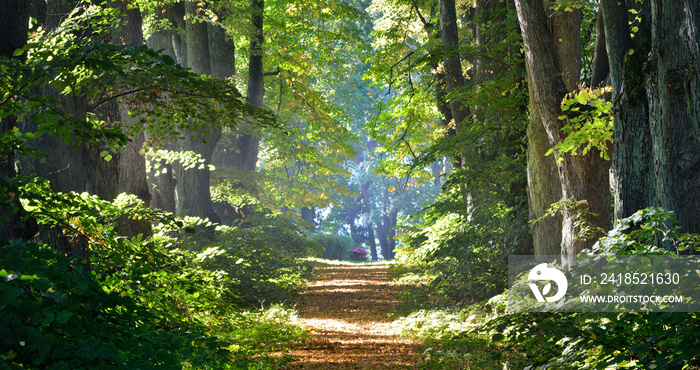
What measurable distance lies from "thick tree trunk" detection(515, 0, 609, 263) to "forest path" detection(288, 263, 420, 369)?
9.47ft

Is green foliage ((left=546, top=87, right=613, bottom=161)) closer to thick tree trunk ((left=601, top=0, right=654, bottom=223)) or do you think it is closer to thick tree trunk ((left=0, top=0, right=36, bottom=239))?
thick tree trunk ((left=601, top=0, right=654, bottom=223))

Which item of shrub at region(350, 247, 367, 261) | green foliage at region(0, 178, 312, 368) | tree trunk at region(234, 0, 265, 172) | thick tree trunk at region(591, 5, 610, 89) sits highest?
tree trunk at region(234, 0, 265, 172)

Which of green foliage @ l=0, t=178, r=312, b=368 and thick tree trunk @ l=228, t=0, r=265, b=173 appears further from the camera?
thick tree trunk @ l=228, t=0, r=265, b=173

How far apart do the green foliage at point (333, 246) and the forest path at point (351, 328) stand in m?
19.2

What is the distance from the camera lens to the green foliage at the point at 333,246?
3669cm

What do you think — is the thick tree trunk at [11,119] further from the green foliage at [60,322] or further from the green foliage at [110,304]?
the green foliage at [60,322]

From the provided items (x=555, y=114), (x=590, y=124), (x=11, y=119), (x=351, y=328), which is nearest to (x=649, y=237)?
(x=590, y=124)

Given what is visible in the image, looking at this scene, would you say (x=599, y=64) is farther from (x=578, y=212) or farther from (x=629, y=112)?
(x=578, y=212)

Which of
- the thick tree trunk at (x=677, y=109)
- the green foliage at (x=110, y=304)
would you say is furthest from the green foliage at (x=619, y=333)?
the green foliage at (x=110, y=304)

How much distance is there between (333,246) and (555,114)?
31.7 metres

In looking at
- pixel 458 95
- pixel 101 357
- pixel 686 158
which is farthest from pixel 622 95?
pixel 101 357

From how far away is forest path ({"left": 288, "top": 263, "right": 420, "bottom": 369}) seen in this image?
22.9 feet

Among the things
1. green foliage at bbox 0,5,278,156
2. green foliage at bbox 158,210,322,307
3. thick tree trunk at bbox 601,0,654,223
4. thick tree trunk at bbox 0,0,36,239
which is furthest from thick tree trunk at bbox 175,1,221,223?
thick tree trunk at bbox 601,0,654,223

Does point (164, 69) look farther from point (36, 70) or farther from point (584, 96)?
point (584, 96)
